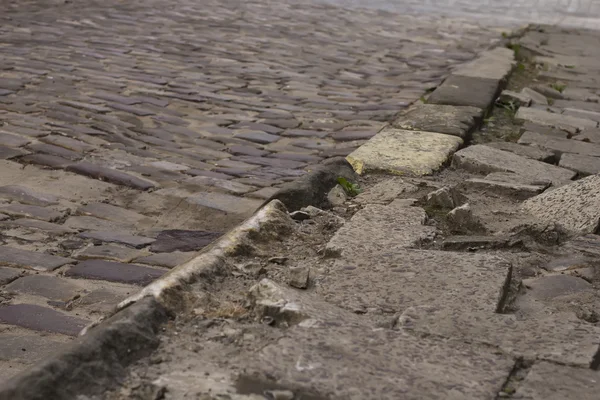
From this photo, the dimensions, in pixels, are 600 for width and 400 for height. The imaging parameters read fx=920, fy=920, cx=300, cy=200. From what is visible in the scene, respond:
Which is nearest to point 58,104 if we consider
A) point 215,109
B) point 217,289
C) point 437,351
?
point 215,109

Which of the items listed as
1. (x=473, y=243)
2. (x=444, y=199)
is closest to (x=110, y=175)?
(x=444, y=199)

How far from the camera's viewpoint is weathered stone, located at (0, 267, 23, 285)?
3209mm

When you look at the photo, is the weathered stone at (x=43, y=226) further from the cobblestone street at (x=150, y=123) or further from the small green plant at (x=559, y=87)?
the small green plant at (x=559, y=87)

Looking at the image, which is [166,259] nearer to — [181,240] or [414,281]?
[181,240]

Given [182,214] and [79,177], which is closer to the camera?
[182,214]

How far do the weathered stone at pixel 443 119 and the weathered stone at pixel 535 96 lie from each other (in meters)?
0.86

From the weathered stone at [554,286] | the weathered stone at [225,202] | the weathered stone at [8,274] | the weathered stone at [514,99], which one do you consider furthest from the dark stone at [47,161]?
the weathered stone at [514,99]

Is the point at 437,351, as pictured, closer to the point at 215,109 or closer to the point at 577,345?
the point at 577,345

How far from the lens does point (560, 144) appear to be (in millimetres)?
4977

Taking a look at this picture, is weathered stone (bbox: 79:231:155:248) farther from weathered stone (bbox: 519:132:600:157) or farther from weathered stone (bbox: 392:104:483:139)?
weathered stone (bbox: 519:132:600:157)

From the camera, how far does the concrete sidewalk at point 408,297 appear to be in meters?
2.07

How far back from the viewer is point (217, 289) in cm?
261

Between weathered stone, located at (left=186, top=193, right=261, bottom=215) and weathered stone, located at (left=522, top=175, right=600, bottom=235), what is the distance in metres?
1.28

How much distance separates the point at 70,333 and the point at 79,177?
1.77m
